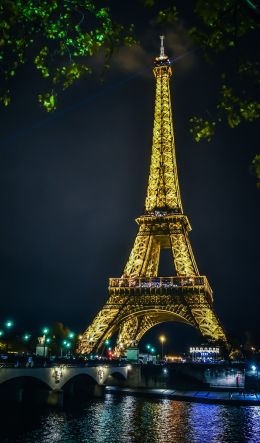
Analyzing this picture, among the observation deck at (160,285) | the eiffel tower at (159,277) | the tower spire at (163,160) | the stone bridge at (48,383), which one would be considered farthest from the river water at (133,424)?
the tower spire at (163,160)

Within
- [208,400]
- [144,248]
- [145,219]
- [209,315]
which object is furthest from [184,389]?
[145,219]

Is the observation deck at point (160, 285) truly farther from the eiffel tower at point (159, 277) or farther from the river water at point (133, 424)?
the river water at point (133, 424)

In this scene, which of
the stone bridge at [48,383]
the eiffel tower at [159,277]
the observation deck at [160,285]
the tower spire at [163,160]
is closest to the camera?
the stone bridge at [48,383]

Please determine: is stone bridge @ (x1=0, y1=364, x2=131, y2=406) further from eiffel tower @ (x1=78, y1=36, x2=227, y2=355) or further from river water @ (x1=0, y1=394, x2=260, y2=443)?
eiffel tower @ (x1=78, y1=36, x2=227, y2=355)

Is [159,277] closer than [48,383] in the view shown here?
No

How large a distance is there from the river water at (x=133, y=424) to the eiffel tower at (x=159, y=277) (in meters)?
16.4

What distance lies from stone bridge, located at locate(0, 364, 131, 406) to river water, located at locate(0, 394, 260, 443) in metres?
2.17

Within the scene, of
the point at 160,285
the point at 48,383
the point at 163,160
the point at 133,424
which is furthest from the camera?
the point at 163,160

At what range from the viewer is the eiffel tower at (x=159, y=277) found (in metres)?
56.3

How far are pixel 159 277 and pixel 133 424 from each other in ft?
104

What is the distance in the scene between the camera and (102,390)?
1774 inches

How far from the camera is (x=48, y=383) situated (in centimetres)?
3459

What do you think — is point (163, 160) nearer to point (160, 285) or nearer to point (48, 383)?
point (160, 285)

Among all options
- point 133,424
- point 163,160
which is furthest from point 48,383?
point 163,160
